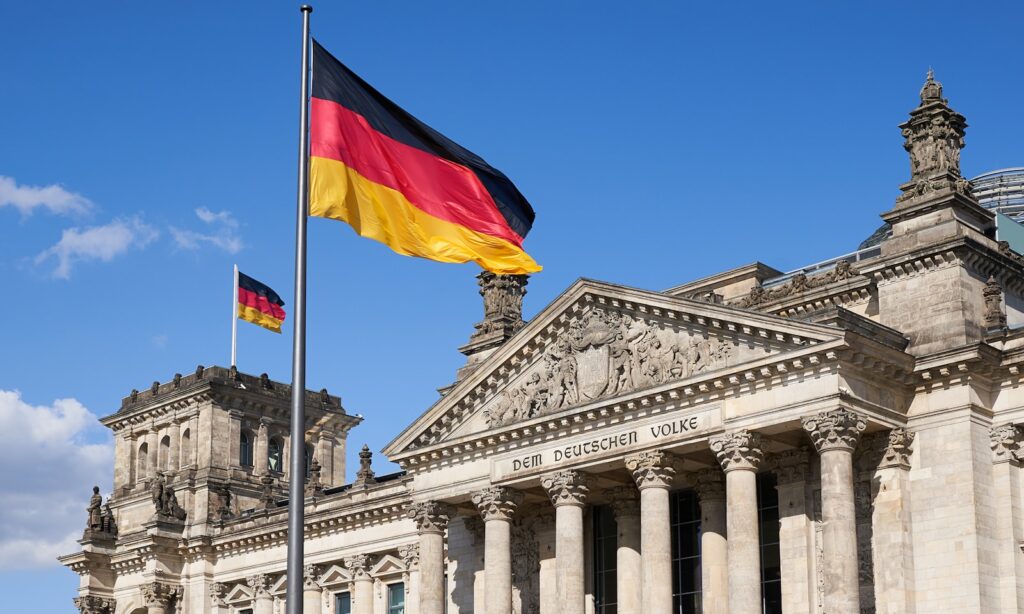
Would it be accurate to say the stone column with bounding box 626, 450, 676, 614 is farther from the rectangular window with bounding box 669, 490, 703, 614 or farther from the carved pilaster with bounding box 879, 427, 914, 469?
the carved pilaster with bounding box 879, 427, 914, 469

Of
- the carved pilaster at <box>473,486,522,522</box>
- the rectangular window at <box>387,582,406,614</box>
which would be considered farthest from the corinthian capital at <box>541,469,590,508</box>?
the rectangular window at <box>387,582,406,614</box>

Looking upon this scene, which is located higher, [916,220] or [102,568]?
[916,220]

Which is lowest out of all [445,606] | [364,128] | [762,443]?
[445,606]

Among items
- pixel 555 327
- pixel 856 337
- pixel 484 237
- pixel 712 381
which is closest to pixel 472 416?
pixel 555 327

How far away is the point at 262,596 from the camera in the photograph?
2603 inches

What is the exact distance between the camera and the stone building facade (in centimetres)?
4166

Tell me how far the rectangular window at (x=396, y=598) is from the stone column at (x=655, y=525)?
16979 mm

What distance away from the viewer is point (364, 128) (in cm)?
2819

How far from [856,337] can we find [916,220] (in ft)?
18.6

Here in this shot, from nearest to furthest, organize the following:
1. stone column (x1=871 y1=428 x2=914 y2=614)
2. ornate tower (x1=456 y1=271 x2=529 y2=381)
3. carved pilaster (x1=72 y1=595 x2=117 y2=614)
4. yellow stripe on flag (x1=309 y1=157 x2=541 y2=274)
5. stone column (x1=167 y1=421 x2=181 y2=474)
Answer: yellow stripe on flag (x1=309 y1=157 x2=541 y2=274)
stone column (x1=871 y1=428 x2=914 y2=614)
ornate tower (x1=456 y1=271 x2=529 y2=381)
carved pilaster (x1=72 y1=595 x2=117 y2=614)
stone column (x1=167 y1=421 x2=181 y2=474)

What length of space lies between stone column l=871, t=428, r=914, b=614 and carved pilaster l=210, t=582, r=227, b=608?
34602 millimetres

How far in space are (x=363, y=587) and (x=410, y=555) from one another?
3.20 m

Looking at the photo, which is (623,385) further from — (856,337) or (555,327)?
(856,337)

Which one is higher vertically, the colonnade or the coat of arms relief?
the coat of arms relief
